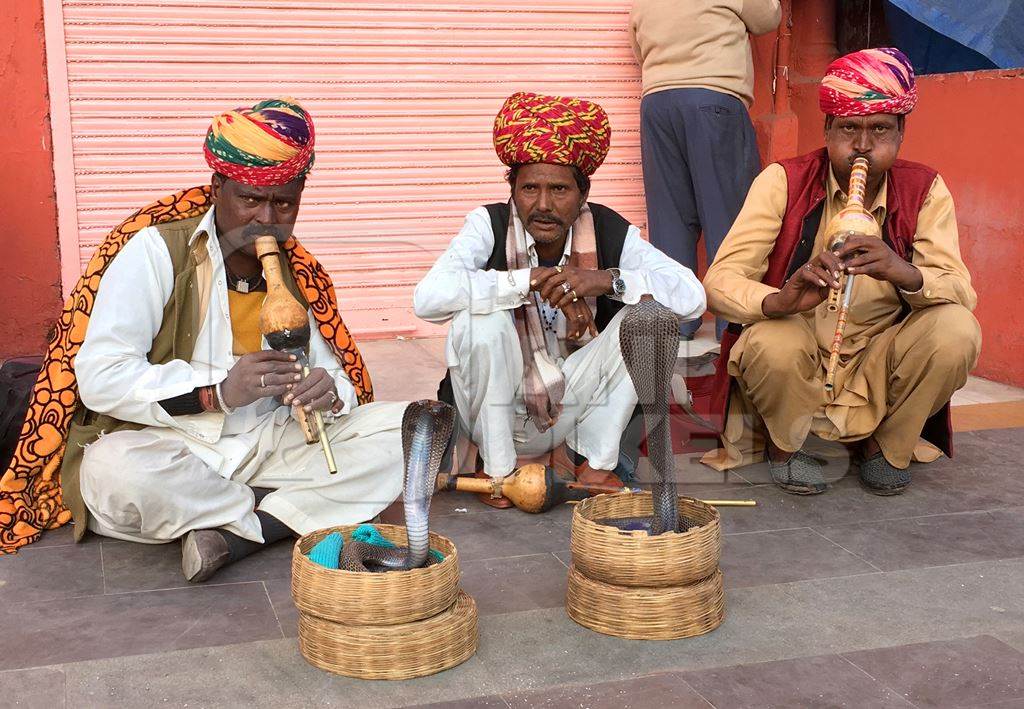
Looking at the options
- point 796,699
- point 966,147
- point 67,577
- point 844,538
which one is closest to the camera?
point 796,699

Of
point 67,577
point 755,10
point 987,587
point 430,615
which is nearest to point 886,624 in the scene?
point 987,587

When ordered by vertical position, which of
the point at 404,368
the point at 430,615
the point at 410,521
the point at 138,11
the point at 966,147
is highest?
the point at 138,11

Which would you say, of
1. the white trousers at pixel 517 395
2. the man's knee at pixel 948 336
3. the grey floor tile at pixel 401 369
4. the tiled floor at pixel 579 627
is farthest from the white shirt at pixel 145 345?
the man's knee at pixel 948 336

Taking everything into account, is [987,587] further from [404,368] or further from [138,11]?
[138,11]

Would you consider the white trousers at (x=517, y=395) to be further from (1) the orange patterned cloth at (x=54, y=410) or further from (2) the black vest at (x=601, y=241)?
(1) the orange patterned cloth at (x=54, y=410)

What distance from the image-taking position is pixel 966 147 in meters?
5.56

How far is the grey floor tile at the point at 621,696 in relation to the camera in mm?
2467

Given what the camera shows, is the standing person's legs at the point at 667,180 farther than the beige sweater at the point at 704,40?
Yes

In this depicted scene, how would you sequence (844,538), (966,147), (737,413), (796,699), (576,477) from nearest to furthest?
(796,699) < (844,538) < (576,477) < (737,413) < (966,147)

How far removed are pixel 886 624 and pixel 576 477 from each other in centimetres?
121

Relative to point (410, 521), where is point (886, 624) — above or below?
below

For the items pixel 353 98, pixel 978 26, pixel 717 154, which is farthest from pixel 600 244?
pixel 353 98

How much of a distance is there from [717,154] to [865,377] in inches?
87.6

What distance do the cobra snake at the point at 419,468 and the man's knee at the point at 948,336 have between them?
1.85m
